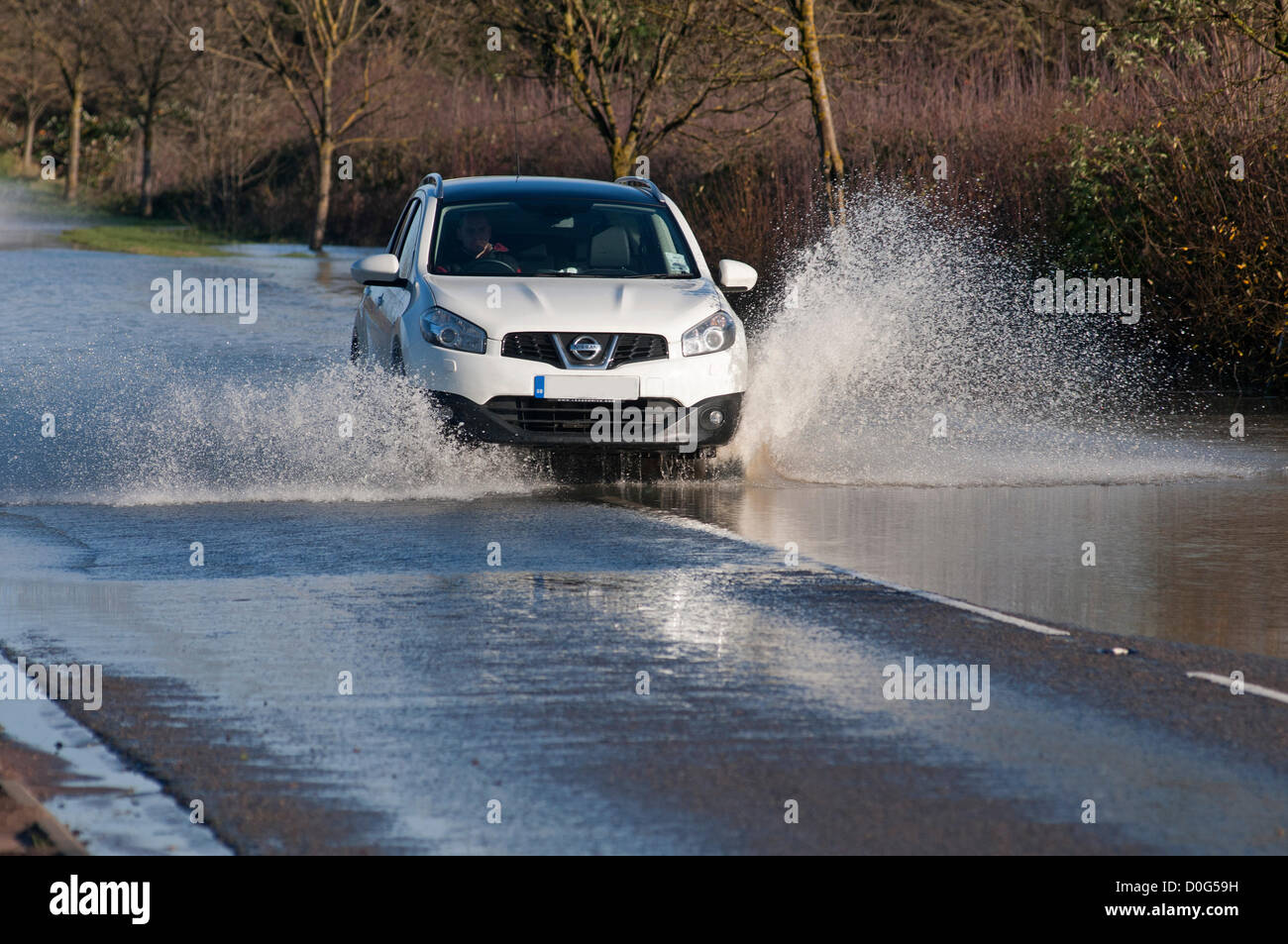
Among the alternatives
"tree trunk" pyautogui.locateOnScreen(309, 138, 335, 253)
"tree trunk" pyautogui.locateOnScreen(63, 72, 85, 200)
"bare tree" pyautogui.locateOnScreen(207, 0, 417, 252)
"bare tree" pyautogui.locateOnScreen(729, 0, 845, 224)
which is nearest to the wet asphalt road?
"bare tree" pyautogui.locateOnScreen(729, 0, 845, 224)

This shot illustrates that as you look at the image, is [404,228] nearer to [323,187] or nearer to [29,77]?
[323,187]

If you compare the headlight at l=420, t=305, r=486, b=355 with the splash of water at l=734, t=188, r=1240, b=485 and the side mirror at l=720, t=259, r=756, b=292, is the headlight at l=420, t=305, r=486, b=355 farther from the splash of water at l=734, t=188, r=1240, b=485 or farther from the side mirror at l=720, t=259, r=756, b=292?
the splash of water at l=734, t=188, r=1240, b=485

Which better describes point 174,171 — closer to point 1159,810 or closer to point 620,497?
point 620,497

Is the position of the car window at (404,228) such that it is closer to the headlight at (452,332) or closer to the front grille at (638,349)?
the headlight at (452,332)

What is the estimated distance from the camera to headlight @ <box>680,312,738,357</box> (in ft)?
36.7

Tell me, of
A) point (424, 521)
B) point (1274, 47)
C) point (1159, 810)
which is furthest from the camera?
point (1274, 47)

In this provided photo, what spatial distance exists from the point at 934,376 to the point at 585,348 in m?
7.71

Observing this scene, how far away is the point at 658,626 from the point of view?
7504mm

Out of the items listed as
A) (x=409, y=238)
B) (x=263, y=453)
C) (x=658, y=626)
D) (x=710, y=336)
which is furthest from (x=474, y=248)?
(x=658, y=626)

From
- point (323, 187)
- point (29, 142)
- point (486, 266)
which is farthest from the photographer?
point (29, 142)

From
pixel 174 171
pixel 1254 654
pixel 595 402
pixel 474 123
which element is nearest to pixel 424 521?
pixel 595 402
